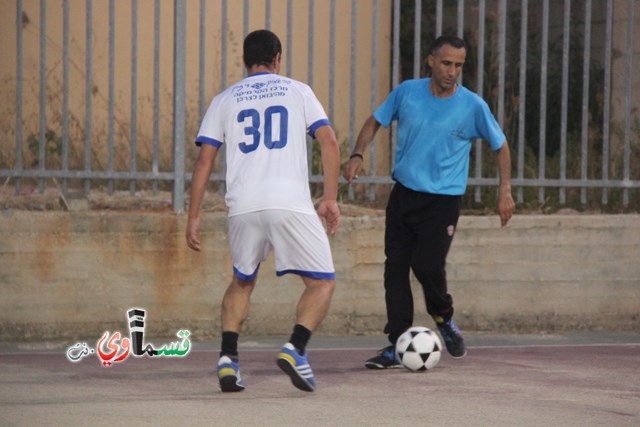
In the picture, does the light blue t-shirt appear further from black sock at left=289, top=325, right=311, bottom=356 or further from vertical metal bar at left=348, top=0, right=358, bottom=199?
vertical metal bar at left=348, top=0, right=358, bottom=199

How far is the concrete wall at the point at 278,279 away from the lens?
10250 mm

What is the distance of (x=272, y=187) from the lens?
25.3ft

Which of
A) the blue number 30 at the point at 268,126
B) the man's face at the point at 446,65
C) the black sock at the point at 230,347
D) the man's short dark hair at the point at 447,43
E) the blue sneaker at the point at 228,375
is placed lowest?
the blue sneaker at the point at 228,375

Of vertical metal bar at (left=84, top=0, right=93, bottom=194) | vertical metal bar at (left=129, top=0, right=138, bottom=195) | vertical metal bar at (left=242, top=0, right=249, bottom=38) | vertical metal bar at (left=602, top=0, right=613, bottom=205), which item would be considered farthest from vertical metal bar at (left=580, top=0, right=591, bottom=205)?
vertical metal bar at (left=84, top=0, right=93, bottom=194)

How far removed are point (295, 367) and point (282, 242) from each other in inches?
25.8

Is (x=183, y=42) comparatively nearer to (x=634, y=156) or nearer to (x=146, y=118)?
(x=146, y=118)

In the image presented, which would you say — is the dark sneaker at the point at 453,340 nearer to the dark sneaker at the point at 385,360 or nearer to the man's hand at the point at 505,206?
the dark sneaker at the point at 385,360

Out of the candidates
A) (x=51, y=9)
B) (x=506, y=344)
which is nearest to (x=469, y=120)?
(x=506, y=344)

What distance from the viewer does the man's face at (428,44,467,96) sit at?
8.84 m

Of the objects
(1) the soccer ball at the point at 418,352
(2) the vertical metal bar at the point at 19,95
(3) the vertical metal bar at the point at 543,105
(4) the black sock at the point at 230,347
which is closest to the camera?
(4) the black sock at the point at 230,347

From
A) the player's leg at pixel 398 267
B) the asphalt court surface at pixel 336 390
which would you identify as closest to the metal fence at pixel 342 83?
the asphalt court surface at pixel 336 390

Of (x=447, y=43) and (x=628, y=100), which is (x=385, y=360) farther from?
(x=628, y=100)

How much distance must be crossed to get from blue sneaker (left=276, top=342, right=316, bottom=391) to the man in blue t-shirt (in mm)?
1315

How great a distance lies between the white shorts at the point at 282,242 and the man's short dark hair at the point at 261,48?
0.82 metres
